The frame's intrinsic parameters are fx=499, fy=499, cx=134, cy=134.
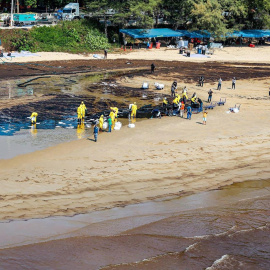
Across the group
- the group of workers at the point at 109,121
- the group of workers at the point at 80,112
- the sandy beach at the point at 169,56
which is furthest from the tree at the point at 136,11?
the group of workers at the point at 109,121

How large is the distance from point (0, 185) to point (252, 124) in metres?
17.8

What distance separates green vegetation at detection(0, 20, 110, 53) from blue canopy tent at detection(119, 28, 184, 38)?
3420 millimetres

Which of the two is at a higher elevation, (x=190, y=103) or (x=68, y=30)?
(x=68, y=30)

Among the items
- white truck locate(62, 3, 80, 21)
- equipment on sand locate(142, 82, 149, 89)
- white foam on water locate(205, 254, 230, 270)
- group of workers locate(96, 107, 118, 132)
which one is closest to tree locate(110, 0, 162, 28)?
white truck locate(62, 3, 80, 21)

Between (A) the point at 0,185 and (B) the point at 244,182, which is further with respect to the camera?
(B) the point at 244,182

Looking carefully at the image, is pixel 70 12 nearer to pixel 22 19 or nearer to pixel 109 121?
pixel 22 19

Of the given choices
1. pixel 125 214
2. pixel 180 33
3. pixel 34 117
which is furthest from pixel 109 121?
pixel 180 33

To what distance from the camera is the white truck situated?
229ft

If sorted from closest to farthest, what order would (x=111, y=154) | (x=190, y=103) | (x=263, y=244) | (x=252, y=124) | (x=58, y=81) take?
(x=263, y=244) < (x=111, y=154) < (x=252, y=124) < (x=190, y=103) < (x=58, y=81)

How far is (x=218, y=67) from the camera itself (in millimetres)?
57250

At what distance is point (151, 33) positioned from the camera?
6888 cm

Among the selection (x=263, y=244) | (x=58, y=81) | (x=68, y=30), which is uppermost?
(x=68, y=30)

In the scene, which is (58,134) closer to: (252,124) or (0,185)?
(0,185)

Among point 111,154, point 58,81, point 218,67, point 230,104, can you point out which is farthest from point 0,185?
point 218,67
